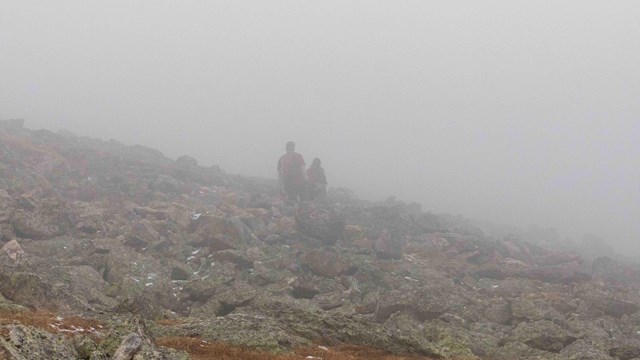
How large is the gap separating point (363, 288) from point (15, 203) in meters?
33.4

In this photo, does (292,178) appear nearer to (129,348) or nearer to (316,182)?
(316,182)

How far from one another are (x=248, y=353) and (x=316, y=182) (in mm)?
53237

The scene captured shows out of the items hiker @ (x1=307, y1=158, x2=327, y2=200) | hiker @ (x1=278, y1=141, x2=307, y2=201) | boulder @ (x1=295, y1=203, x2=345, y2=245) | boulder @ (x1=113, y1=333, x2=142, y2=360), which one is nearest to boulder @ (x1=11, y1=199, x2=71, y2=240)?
boulder @ (x1=295, y1=203, x2=345, y2=245)

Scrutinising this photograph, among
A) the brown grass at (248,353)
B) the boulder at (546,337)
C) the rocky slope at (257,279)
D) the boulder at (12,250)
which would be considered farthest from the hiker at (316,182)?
the brown grass at (248,353)

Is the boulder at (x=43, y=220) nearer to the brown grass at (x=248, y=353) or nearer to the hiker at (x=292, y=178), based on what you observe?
the brown grass at (x=248, y=353)

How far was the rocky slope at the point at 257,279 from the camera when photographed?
23281 millimetres

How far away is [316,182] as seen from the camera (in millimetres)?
72812

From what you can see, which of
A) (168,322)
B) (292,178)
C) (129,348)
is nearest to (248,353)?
(129,348)

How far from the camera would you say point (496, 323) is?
111 ft

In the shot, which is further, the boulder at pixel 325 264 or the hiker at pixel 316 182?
the hiker at pixel 316 182

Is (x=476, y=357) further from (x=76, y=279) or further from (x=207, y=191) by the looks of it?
(x=207, y=191)

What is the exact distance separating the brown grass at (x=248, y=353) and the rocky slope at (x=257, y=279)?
0.91 metres

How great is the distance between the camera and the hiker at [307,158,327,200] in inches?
2815

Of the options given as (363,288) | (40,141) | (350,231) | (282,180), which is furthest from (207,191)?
(363,288)
